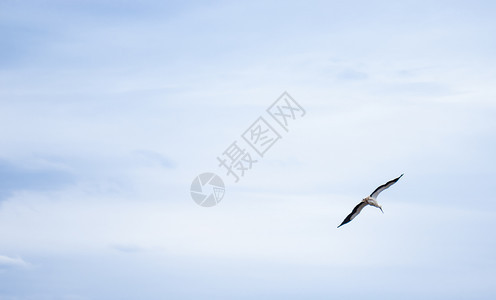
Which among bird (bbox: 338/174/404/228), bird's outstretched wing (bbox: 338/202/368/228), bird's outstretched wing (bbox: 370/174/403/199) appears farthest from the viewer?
bird's outstretched wing (bbox: 338/202/368/228)

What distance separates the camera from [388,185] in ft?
247

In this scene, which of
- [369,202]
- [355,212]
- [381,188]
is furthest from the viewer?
[355,212]

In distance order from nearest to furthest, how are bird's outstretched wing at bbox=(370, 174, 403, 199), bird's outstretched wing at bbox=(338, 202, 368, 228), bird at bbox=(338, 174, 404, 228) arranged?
bird's outstretched wing at bbox=(370, 174, 403, 199), bird at bbox=(338, 174, 404, 228), bird's outstretched wing at bbox=(338, 202, 368, 228)

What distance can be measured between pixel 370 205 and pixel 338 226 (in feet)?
17.8

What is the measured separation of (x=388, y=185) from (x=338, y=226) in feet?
25.4

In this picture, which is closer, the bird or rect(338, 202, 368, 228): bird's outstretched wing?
the bird

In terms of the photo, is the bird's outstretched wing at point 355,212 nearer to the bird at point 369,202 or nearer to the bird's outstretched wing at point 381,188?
the bird at point 369,202

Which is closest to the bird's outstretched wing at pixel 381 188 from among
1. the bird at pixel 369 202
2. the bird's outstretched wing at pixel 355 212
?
the bird at pixel 369 202

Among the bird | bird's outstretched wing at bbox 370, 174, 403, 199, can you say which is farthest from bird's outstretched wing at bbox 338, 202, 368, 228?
bird's outstretched wing at bbox 370, 174, 403, 199

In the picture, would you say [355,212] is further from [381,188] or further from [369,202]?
[381,188]

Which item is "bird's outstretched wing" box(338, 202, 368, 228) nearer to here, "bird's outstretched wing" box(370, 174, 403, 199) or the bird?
the bird

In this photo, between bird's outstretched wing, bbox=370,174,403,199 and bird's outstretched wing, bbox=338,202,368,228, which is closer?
bird's outstretched wing, bbox=370,174,403,199

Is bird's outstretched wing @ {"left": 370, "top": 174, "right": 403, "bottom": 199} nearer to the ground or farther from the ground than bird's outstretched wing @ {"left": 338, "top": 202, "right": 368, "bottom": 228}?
farther from the ground

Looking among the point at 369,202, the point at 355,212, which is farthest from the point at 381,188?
the point at 355,212
